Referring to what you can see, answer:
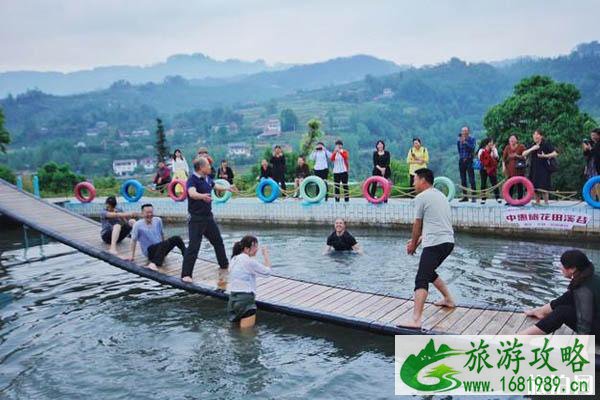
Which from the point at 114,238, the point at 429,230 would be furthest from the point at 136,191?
the point at 429,230

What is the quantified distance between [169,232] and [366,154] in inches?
2900

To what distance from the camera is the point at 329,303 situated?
25.2 feet

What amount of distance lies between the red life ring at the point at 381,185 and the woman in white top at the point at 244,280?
23.9ft

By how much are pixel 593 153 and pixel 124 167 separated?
90.7 meters

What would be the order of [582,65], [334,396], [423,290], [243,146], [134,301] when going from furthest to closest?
1. [582,65]
2. [243,146]
3. [134,301]
4. [423,290]
5. [334,396]

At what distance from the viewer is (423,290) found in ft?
20.8

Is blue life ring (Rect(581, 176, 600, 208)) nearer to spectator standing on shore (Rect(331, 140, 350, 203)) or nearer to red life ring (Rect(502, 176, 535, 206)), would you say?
red life ring (Rect(502, 176, 535, 206))

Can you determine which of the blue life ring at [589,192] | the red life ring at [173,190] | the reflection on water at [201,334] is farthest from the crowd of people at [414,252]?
the red life ring at [173,190]

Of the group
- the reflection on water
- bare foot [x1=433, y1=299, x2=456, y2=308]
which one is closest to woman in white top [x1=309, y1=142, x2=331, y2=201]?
the reflection on water

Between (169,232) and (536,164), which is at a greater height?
(536,164)

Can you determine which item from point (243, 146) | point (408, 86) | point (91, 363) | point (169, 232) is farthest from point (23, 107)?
point (91, 363)

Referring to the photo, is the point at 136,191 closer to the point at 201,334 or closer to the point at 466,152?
the point at 466,152

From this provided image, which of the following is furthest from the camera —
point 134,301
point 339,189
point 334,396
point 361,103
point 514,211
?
point 361,103

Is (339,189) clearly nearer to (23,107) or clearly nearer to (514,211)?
(514,211)
